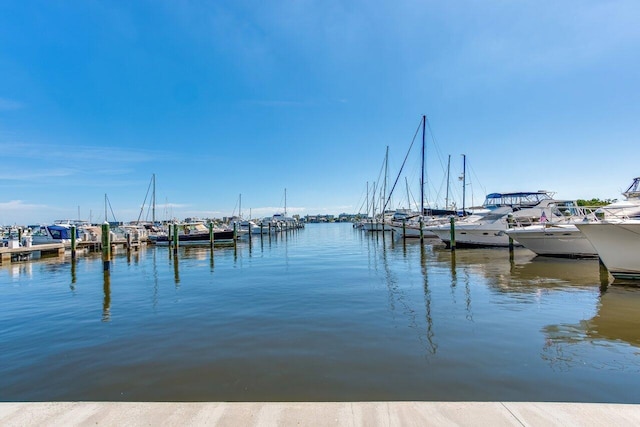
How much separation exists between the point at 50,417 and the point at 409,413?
3800mm

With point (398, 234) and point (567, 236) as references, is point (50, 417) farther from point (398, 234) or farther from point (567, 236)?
point (398, 234)

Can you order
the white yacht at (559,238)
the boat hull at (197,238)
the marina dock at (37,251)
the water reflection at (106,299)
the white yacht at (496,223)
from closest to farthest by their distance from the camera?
1. the water reflection at (106,299)
2. the white yacht at (559,238)
3. the marina dock at (37,251)
4. the white yacht at (496,223)
5. the boat hull at (197,238)

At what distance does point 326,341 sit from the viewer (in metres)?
7.80

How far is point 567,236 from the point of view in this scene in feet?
72.9

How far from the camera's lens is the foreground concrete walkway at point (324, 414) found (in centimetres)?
381

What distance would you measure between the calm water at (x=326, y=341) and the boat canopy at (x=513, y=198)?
21617 millimetres

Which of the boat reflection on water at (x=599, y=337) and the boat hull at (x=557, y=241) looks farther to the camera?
the boat hull at (x=557, y=241)

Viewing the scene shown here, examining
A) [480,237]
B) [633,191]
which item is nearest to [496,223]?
[480,237]

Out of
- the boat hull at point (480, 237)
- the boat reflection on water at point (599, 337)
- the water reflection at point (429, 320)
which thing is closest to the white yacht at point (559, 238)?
the boat hull at point (480, 237)

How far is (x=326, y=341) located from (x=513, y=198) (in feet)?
116

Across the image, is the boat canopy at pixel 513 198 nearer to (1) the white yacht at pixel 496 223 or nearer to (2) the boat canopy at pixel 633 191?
(1) the white yacht at pixel 496 223

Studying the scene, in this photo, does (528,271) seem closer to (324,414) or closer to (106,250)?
(324,414)

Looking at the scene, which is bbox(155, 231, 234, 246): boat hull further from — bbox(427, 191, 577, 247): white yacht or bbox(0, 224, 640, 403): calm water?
bbox(0, 224, 640, 403): calm water

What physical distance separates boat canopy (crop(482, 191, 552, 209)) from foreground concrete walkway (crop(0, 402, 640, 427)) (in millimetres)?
33560
